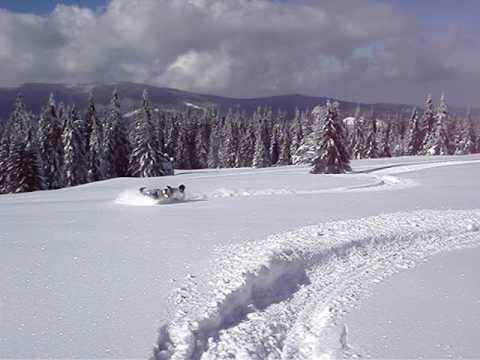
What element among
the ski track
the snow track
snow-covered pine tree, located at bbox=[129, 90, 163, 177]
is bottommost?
the snow track

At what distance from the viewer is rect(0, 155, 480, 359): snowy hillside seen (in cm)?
590

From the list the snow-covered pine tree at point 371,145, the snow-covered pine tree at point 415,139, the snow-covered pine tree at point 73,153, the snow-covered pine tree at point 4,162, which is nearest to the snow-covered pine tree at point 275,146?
the snow-covered pine tree at point 371,145

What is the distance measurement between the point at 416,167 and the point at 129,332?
37.8 m

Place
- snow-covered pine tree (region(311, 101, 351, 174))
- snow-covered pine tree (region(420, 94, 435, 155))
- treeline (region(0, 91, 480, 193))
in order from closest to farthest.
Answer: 1. snow-covered pine tree (region(311, 101, 351, 174))
2. treeline (region(0, 91, 480, 193))
3. snow-covered pine tree (region(420, 94, 435, 155))

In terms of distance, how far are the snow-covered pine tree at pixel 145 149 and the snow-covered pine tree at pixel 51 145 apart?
8.00 m

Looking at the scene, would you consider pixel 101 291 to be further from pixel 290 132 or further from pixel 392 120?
pixel 392 120

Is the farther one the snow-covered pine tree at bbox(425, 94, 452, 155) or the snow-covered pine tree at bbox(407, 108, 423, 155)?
the snow-covered pine tree at bbox(407, 108, 423, 155)

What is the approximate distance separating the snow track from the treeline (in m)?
24.1

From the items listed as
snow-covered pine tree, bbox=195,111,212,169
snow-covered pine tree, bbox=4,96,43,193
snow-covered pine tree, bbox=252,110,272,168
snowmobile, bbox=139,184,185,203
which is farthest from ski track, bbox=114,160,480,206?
snow-covered pine tree, bbox=195,111,212,169

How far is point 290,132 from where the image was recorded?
79.2 meters

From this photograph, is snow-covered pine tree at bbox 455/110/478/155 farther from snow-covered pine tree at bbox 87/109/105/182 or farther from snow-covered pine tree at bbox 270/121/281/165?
snow-covered pine tree at bbox 87/109/105/182

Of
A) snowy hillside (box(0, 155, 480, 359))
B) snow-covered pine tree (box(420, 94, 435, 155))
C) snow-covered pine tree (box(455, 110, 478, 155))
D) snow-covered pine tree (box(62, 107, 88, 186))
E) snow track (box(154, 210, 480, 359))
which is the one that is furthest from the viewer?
snow-covered pine tree (box(455, 110, 478, 155))

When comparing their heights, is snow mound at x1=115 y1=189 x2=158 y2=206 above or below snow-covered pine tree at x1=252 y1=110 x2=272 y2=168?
below

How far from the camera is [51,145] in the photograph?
47.8 metres
